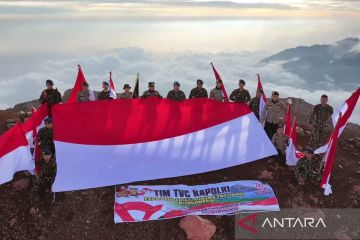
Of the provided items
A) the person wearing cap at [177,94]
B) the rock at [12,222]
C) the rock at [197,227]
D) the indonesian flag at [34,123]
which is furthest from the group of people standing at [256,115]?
the rock at [197,227]

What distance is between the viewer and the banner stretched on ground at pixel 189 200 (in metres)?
12.5

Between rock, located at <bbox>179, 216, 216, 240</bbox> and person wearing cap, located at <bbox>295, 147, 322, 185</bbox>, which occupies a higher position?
→ person wearing cap, located at <bbox>295, 147, 322, 185</bbox>

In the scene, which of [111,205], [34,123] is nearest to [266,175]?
[111,205]

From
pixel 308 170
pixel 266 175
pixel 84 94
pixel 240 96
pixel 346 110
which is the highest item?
pixel 346 110

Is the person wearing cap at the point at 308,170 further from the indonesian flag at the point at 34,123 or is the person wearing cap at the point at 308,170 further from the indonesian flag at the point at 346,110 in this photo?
the indonesian flag at the point at 34,123

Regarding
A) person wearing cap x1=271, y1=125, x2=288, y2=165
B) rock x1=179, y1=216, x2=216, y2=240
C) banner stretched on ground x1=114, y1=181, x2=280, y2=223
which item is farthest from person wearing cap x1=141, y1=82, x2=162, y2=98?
rock x1=179, y1=216, x2=216, y2=240

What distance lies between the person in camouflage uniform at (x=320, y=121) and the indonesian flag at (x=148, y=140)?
2.52m

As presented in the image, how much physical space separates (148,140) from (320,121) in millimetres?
6639

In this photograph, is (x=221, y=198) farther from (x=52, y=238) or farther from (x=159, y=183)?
(x=52, y=238)

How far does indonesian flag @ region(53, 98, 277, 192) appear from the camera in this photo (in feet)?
42.9

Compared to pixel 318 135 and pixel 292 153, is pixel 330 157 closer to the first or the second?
pixel 292 153

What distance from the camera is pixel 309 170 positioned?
13703 millimetres

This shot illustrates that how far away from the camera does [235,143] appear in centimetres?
1411

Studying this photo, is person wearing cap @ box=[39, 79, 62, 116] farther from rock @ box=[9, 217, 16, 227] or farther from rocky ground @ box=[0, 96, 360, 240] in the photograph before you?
rock @ box=[9, 217, 16, 227]
